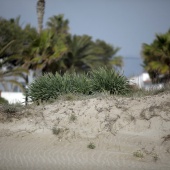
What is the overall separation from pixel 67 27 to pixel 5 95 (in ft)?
55.7

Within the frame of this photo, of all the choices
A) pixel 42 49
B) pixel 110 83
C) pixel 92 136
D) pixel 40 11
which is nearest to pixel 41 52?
pixel 42 49

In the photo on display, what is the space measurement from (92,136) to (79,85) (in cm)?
334

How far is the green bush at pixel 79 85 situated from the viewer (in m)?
11.7

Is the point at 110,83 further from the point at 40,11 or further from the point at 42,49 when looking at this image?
the point at 40,11

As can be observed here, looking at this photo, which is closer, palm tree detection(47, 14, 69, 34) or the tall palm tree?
the tall palm tree

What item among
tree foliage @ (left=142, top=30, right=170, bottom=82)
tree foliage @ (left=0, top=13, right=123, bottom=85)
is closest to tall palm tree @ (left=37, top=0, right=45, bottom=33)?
tree foliage @ (left=0, top=13, right=123, bottom=85)

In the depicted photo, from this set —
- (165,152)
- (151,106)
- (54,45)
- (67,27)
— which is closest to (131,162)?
(165,152)

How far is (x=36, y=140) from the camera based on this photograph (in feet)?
29.0

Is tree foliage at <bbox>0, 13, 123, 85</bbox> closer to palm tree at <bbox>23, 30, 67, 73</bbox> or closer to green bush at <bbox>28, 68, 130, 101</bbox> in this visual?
palm tree at <bbox>23, 30, 67, 73</bbox>

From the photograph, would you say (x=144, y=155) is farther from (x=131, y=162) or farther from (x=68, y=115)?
(x=68, y=115)

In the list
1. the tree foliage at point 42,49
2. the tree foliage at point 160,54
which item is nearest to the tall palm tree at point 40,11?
the tree foliage at point 42,49

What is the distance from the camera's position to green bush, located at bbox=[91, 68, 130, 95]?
11672mm

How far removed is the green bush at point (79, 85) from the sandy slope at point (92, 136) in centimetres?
133

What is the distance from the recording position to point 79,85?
11852 mm
